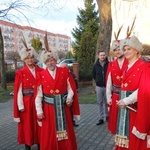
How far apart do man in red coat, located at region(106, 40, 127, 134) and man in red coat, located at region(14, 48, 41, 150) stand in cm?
145

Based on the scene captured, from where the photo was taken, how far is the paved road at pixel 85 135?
6.14 meters

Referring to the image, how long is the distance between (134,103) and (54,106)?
4.69ft

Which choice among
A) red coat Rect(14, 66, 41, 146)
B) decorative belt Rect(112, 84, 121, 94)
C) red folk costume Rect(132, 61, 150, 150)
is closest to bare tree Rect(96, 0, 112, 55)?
decorative belt Rect(112, 84, 121, 94)

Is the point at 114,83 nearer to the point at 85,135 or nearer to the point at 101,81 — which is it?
the point at 85,135

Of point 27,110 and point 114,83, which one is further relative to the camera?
point 114,83

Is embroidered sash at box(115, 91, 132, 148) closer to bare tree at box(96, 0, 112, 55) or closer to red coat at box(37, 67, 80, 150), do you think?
red coat at box(37, 67, 80, 150)

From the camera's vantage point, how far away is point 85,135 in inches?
273

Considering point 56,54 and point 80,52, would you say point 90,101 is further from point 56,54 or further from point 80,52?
point 80,52

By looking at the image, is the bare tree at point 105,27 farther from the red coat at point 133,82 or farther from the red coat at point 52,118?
the red coat at point 133,82

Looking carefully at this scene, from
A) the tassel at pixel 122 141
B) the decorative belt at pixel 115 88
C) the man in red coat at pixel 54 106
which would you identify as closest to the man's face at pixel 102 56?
the decorative belt at pixel 115 88

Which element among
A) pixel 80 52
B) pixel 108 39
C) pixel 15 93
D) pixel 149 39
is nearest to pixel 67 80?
pixel 15 93

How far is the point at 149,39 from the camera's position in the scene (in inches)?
1414

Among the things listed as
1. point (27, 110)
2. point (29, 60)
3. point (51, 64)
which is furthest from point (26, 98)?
point (51, 64)

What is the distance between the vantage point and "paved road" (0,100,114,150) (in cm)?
614
